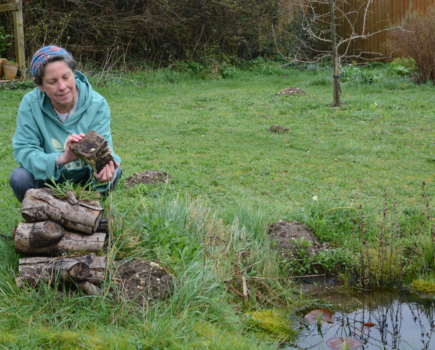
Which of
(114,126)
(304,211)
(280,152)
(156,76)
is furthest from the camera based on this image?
(156,76)

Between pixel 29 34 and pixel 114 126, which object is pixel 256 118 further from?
pixel 29 34

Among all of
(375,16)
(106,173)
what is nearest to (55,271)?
(106,173)

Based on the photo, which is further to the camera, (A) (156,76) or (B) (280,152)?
(A) (156,76)

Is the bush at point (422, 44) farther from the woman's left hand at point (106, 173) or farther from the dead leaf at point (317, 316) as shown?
the woman's left hand at point (106, 173)

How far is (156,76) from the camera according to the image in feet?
40.9

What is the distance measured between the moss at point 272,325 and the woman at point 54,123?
50.6 inches

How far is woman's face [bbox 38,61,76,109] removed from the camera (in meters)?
3.02

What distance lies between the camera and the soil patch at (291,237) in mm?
3766

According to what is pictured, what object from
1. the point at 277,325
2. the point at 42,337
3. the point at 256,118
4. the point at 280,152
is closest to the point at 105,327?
the point at 42,337

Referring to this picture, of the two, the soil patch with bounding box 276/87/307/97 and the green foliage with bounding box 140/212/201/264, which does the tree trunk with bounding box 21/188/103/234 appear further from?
the soil patch with bounding box 276/87/307/97

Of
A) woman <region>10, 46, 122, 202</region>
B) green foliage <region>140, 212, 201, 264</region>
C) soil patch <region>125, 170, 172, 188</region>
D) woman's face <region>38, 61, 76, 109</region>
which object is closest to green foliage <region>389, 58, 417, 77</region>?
soil patch <region>125, 170, 172, 188</region>

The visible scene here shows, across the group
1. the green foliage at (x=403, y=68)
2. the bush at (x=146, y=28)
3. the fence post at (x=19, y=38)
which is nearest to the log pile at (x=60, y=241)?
the fence post at (x=19, y=38)

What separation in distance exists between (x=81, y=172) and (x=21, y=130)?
49 cm

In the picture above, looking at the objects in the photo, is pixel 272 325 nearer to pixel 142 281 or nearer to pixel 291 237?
pixel 142 281
